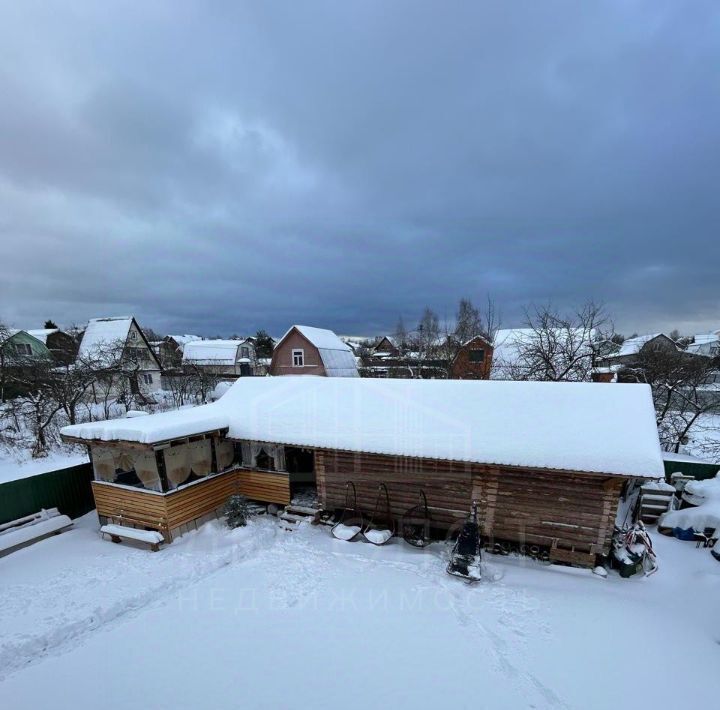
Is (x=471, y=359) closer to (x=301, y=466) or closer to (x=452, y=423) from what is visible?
(x=301, y=466)

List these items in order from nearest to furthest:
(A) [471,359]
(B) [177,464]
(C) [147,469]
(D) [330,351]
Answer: (C) [147,469] → (B) [177,464] → (A) [471,359] → (D) [330,351]

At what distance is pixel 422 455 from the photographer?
8.21m

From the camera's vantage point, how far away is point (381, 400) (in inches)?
403

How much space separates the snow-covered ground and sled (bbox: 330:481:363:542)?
1.03 feet

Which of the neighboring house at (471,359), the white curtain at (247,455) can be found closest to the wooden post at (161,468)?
the white curtain at (247,455)

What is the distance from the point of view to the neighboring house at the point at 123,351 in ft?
75.8

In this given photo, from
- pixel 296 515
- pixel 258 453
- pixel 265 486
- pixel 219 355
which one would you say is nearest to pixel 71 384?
pixel 258 453

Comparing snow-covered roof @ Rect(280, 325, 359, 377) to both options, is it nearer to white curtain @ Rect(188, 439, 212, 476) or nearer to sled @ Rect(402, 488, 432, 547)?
white curtain @ Rect(188, 439, 212, 476)

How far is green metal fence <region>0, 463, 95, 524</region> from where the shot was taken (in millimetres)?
9109

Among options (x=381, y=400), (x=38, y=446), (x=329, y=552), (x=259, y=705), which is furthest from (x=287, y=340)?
(x=259, y=705)

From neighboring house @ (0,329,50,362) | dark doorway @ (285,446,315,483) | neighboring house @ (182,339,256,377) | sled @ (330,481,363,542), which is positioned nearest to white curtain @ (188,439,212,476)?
dark doorway @ (285,446,315,483)

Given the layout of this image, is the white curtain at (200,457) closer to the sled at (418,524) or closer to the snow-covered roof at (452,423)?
the snow-covered roof at (452,423)

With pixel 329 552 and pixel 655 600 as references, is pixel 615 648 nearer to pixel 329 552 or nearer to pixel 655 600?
pixel 655 600

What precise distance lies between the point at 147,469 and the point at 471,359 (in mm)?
24843
